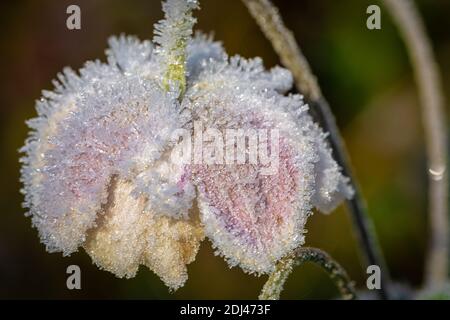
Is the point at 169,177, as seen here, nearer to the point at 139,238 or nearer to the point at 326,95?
the point at 139,238

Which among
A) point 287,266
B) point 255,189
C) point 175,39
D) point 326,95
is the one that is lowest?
point 287,266

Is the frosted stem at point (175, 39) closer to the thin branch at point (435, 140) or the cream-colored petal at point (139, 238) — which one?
the cream-colored petal at point (139, 238)

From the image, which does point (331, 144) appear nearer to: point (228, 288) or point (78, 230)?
point (78, 230)

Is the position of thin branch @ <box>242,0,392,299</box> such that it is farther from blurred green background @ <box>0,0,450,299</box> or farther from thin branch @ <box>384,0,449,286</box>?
blurred green background @ <box>0,0,450,299</box>

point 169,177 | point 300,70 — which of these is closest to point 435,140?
point 300,70

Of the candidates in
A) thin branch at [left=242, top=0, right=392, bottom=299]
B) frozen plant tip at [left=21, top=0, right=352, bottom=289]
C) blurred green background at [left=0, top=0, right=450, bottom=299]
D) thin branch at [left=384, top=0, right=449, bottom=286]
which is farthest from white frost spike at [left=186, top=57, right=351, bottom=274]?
blurred green background at [left=0, top=0, right=450, bottom=299]

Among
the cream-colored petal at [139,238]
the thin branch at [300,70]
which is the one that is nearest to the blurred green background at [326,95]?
the thin branch at [300,70]
